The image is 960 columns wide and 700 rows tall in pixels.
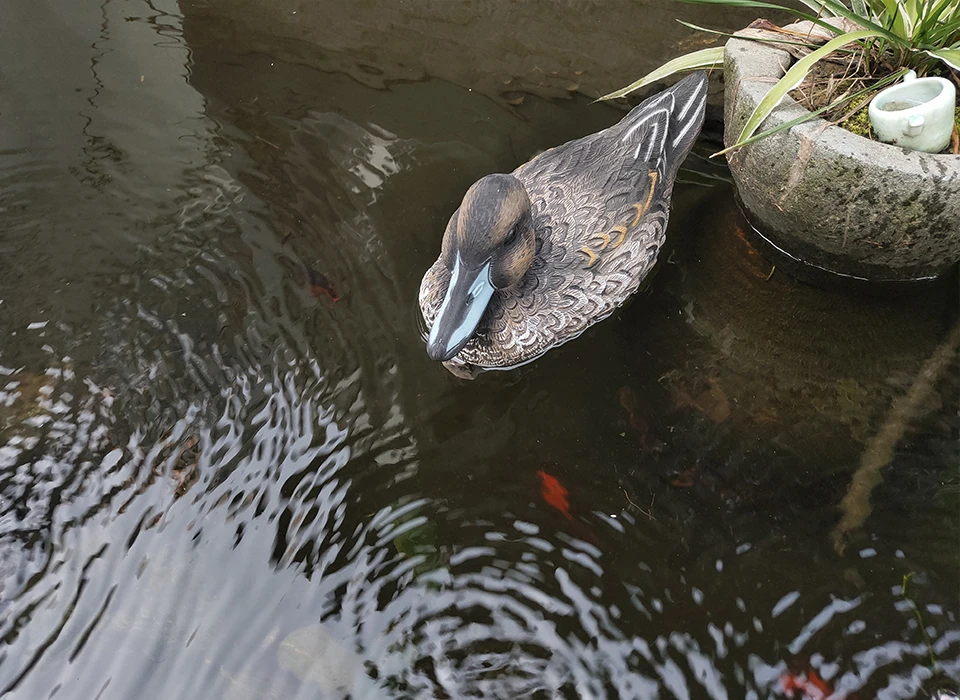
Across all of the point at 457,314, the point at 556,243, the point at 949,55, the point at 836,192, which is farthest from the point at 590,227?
the point at 949,55

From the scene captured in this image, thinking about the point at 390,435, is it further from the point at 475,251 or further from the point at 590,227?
the point at 590,227

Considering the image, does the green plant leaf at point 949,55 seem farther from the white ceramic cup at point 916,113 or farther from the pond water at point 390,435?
the pond water at point 390,435

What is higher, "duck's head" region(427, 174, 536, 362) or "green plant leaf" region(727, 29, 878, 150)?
"green plant leaf" region(727, 29, 878, 150)

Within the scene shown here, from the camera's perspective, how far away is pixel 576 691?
219 cm

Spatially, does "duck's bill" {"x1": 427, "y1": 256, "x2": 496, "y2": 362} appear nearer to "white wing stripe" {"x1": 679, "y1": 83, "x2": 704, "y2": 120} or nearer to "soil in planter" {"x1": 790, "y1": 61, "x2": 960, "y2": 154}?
"white wing stripe" {"x1": 679, "y1": 83, "x2": 704, "y2": 120}

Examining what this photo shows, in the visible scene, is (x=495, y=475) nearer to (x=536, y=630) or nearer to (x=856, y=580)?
(x=536, y=630)

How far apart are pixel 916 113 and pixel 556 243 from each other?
4.58 feet

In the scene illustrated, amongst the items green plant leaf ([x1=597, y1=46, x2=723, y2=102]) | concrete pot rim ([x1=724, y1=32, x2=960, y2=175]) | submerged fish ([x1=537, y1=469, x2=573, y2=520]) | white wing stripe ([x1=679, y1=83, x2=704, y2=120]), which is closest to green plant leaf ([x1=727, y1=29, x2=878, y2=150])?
concrete pot rim ([x1=724, y1=32, x2=960, y2=175])

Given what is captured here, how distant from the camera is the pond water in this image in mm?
2264

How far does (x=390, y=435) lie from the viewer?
2762mm

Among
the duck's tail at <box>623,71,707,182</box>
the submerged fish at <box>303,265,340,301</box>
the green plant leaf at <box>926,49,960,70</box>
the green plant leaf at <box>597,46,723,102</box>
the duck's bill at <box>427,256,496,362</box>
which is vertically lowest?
the submerged fish at <box>303,265,340,301</box>

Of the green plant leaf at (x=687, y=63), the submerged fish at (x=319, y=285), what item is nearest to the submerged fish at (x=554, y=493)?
the submerged fish at (x=319, y=285)

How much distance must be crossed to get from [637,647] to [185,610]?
144cm

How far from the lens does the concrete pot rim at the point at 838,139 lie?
2.57m
